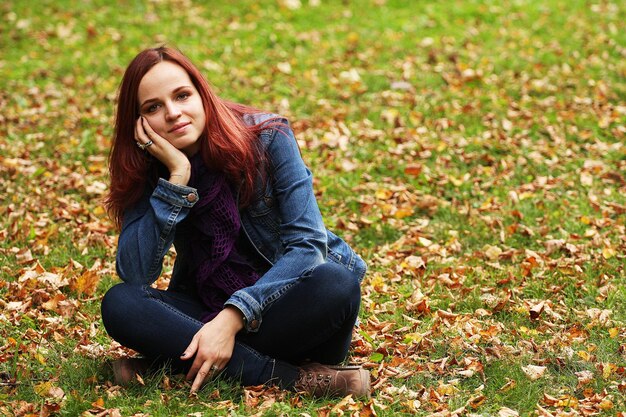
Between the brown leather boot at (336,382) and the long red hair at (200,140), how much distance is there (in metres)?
0.81

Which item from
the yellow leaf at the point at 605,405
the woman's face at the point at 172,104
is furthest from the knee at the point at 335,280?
the yellow leaf at the point at 605,405

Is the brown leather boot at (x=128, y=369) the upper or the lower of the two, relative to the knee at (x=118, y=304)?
lower

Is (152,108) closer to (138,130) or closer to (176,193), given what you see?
(138,130)

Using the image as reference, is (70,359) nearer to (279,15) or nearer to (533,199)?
(533,199)

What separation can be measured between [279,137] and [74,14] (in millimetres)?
7887

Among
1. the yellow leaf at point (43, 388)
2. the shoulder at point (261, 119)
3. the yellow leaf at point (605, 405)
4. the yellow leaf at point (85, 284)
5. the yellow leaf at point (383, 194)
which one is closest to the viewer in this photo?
the yellow leaf at point (605, 405)

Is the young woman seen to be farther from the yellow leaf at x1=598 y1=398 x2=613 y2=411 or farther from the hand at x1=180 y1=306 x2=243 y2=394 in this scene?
the yellow leaf at x1=598 y1=398 x2=613 y2=411

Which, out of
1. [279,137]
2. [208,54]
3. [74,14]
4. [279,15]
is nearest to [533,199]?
[279,137]

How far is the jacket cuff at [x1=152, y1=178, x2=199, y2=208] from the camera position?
11.4 ft

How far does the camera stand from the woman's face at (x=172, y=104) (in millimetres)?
3518

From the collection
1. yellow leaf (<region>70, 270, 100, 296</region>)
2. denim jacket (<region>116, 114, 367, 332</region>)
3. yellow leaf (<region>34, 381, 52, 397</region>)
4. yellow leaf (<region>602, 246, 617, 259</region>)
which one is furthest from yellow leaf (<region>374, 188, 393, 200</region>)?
yellow leaf (<region>34, 381, 52, 397</region>)

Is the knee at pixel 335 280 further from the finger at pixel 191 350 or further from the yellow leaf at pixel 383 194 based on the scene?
the yellow leaf at pixel 383 194

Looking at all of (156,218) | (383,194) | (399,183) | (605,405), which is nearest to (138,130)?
(156,218)

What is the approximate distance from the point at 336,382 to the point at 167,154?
47.4 inches
